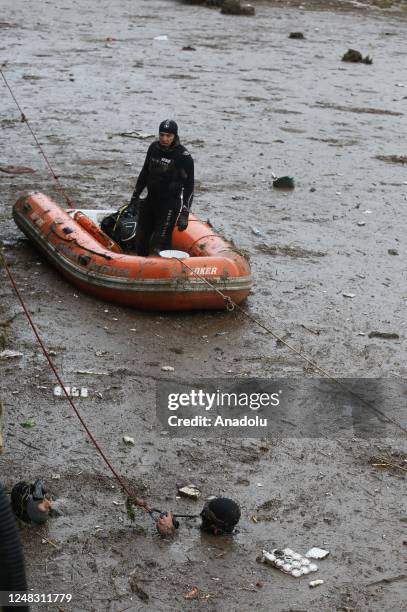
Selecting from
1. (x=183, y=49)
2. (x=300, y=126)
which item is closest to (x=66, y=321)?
(x=300, y=126)

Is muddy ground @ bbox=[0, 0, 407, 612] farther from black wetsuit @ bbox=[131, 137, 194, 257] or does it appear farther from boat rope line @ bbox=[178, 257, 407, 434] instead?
black wetsuit @ bbox=[131, 137, 194, 257]

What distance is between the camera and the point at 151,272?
9055mm

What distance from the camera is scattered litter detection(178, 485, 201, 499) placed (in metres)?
6.49

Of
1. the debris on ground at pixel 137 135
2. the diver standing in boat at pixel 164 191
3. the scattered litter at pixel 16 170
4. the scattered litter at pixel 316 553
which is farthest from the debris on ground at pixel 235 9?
Result: the scattered litter at pixel 316 553

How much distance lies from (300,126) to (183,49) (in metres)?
7.71

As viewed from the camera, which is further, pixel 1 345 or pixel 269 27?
pixel 269 27

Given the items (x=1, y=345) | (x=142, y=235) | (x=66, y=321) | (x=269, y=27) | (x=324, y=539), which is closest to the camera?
(x=324, y=539)

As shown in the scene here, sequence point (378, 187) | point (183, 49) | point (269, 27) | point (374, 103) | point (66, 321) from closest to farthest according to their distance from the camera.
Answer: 1. point (66, 321)
2. point (378, 187)
3. point (374, 103)
4. point (183, 49)
5. point (269, 27)

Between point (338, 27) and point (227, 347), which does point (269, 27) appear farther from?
point (227, 347)

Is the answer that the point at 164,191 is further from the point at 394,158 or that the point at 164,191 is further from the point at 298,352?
the point at 394,158

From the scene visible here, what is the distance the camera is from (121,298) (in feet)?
30.2

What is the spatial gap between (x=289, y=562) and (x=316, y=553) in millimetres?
212

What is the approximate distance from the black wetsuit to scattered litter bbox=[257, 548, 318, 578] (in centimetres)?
440

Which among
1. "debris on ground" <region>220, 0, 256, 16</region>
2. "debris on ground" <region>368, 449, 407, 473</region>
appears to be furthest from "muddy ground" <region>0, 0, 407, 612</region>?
"debris on ground" <region>220, 0, 256, 16</region>
